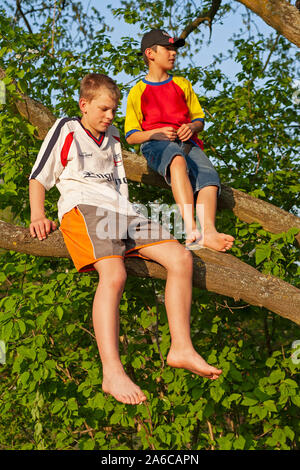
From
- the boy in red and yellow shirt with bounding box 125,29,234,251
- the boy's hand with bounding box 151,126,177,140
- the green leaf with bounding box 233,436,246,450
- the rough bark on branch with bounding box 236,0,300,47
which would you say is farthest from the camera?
the rough bark on branch with bounding box 236,0,300,47

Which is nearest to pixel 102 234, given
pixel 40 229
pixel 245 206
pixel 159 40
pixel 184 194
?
pixel 40 229

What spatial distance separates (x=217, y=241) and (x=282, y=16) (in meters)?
2.22

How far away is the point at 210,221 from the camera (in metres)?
2.98

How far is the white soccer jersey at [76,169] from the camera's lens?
2598mm

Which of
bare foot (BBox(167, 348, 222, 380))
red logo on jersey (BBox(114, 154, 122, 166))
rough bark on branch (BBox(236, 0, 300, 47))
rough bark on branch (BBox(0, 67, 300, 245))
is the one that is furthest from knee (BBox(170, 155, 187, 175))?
rough bark on branch (BBox(236, 0, 300, 47))

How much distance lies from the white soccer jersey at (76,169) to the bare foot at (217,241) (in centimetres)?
50

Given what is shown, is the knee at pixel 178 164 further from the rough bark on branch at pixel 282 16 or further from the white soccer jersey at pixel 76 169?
the rough bark on branch at pixel 282 16

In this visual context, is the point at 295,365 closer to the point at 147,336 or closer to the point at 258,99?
the point at 147,336

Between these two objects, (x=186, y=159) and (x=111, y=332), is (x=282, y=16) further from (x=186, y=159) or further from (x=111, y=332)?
(x=111, y=332)

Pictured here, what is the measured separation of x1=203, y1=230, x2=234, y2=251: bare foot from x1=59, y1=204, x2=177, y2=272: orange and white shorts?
15.7 inches

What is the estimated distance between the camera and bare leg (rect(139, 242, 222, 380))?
7.41ft

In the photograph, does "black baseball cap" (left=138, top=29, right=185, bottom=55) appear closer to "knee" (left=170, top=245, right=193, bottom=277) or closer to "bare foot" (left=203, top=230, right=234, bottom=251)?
"bare foot" (left=203, top=230, right=234, bottom=251)

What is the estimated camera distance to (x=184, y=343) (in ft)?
7.63

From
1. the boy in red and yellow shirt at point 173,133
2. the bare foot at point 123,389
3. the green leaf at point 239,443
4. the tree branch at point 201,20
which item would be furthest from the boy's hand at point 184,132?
the tree branch at point 201,20
